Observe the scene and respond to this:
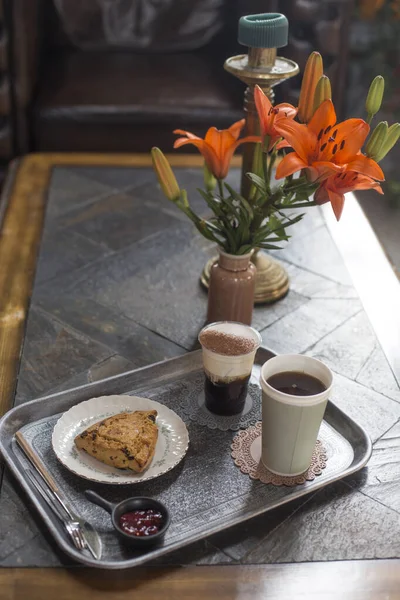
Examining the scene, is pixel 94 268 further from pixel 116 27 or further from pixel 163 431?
pixel 116 27

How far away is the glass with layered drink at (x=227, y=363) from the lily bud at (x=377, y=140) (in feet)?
1.04

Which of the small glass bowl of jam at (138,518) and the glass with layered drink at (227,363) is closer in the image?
the small glass bowl of jam at (138,518)

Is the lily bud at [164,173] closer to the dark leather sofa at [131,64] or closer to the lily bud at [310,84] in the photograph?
the lily bud at [310,84]

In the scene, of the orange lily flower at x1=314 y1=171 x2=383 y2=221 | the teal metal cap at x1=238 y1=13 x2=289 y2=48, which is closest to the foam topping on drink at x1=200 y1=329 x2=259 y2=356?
the orange lily flower at x1=314 y1=171 x2=383 y2=221

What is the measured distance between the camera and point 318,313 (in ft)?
4.80

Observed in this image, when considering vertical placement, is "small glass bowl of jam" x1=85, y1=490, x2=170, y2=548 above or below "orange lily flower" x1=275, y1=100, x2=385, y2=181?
below

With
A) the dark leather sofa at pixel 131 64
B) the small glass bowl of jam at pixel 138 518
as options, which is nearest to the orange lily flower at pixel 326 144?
the small glass bowl of jam at pixel 138 518

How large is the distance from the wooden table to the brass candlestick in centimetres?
5

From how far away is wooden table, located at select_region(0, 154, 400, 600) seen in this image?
912 millimetres

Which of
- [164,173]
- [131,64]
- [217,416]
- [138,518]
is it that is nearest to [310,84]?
[164,173]

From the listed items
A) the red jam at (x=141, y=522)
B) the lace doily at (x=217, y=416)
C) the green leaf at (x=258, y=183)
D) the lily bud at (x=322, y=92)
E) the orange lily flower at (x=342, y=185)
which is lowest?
the lace doily at (x=217, y=416)

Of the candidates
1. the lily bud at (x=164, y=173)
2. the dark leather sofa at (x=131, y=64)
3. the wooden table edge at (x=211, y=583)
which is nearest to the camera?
the wooden table edge at (x=211, y=583)

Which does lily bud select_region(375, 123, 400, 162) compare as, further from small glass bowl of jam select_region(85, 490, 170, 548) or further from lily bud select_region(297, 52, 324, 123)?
small glass bowl of jam select_region(85, 490, 170, 548)

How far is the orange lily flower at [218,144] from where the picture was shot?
1.27 m
